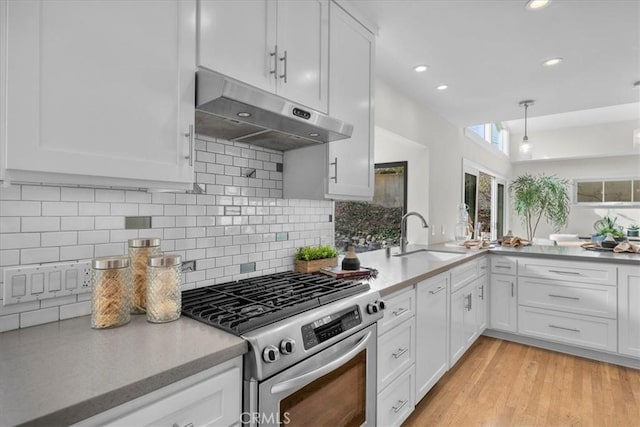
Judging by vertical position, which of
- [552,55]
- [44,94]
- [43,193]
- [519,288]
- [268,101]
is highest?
[552,55]

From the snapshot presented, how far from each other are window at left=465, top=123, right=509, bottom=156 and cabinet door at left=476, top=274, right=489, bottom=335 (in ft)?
7.37

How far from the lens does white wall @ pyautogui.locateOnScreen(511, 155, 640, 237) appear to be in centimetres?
721

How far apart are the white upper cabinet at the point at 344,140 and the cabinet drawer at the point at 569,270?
2.04 m

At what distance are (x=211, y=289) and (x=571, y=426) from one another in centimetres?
225

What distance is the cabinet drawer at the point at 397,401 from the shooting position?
68.1 inches

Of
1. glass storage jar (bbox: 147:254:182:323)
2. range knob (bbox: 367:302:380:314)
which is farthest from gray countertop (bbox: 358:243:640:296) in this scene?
glass storage jar (bbox: 147:254:182:323)

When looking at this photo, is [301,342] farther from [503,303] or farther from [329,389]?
[503,303]

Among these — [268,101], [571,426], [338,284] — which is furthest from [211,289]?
[571,426]

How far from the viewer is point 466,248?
3537 millimetres

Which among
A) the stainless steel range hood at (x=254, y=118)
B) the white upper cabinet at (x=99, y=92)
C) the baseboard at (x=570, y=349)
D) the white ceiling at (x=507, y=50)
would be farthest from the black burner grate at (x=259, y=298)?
the baseboard at (x=570, y=349)

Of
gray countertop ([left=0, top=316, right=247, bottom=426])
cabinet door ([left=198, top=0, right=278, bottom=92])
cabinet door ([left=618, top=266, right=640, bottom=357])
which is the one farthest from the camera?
cabinet door ([left=618, top=266, right=640, bottom=357])

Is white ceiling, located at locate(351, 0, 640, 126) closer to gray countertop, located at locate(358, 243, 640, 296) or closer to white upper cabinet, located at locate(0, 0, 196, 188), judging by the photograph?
white upper cabinet, located at locate(0, 0, 196, 188)

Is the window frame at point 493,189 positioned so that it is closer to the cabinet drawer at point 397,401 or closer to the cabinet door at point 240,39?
the cabinet drawer at point 397,401

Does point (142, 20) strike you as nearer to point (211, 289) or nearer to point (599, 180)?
point (211, 289)
